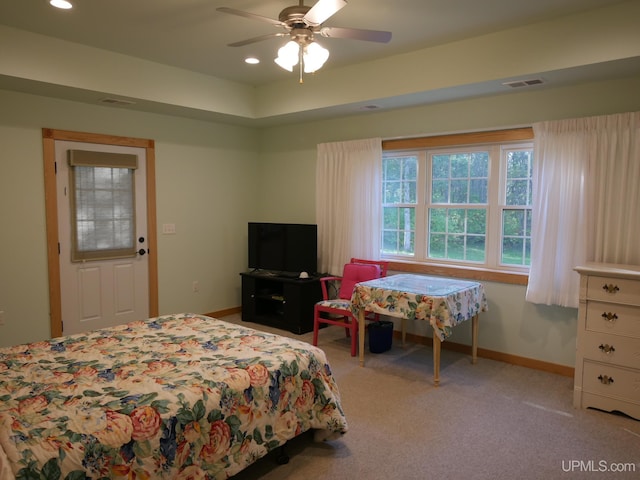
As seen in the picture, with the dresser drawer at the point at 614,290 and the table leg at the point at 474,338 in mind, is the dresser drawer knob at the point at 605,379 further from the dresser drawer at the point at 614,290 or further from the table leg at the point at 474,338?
the table leg at the point at 474,338

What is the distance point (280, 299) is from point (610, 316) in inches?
129

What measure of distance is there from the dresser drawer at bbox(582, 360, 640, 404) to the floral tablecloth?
36.7 inches

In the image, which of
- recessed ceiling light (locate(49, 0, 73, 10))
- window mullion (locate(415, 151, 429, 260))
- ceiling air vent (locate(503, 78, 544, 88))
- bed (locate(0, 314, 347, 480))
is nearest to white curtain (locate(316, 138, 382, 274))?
window mullion (locate(415, 151, 429, 260))

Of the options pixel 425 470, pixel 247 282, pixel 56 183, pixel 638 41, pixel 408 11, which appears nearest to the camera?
pixel 425 470

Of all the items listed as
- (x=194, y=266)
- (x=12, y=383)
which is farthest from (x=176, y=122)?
(x=12, y=383)

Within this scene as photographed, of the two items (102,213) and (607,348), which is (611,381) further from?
(102,213)

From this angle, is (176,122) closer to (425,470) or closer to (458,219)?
(458,219)

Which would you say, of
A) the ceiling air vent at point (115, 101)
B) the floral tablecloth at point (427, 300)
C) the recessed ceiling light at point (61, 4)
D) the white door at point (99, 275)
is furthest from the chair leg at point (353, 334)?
the recessed ceiling light at point (61, 4)

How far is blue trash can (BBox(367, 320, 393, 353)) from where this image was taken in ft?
14.2

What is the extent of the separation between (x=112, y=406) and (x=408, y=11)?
2.96m

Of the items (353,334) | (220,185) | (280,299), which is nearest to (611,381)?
(353,334)

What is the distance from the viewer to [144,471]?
5.89 ft

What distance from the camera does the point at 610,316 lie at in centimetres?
302

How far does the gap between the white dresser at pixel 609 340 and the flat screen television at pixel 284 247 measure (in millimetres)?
2792
